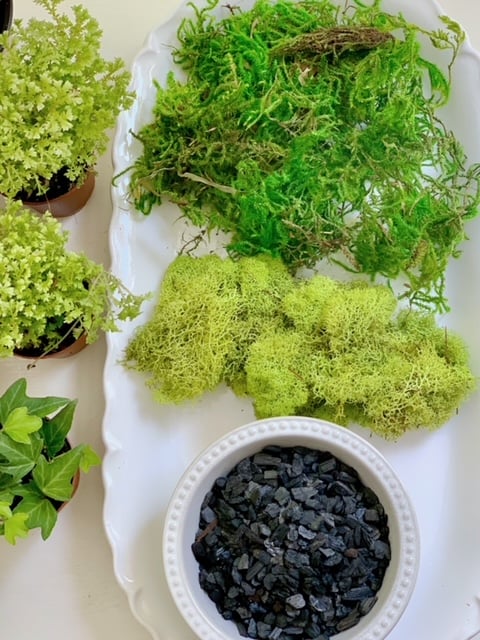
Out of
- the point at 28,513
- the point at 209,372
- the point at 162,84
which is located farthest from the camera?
the point at 162,84

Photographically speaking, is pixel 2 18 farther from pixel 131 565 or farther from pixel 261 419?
pixel 131 565

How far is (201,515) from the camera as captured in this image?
3.06 feet

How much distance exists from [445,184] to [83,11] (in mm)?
511

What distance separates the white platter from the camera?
0.94 meters

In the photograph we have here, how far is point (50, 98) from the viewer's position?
2.92 feet

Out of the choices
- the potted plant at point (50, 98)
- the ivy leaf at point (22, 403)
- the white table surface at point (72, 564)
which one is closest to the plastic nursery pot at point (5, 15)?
the potted plant at point (50, 98)

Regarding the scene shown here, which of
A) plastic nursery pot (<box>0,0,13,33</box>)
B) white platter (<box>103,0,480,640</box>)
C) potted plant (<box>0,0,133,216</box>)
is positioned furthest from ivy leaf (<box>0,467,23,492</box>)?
plastic nursery pot (<box>0,0,13,33</box>)

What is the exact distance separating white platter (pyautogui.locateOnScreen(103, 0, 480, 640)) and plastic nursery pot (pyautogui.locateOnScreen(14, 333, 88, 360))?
48 mm

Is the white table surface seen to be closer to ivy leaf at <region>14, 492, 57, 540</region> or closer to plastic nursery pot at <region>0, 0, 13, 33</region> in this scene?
ivy leaf at <region>14, 492, 57, 540</region>

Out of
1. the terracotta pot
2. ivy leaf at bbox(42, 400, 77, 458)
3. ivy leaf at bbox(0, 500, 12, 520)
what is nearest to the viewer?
ivy leaf at bbox(0, 500, 12, 520)

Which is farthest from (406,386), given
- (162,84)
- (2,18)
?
(2,18)

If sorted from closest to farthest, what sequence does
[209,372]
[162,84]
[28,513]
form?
[28,513], [209,372], [162,84]

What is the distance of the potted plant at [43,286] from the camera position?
867mm

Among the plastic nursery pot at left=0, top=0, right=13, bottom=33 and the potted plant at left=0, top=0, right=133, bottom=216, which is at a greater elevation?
the plastic nursery pot at left=0, top=0, right=13, bottom=33
